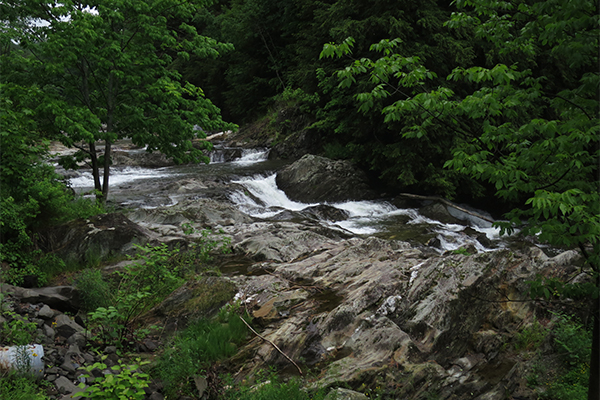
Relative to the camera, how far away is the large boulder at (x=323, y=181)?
57.1 ft

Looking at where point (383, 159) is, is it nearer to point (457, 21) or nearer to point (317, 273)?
point (317, 273)

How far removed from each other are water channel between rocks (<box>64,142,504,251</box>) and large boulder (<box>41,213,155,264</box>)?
15.3ft

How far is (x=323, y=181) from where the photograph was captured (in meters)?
17.6

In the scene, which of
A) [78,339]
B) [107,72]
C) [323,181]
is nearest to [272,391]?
[78,339]

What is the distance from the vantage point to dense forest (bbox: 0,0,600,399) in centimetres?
361

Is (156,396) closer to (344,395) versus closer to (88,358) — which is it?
(88,358)

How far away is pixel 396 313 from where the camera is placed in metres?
5.62

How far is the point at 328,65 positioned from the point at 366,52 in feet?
8.10

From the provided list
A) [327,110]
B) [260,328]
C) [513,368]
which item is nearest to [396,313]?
[513,368]

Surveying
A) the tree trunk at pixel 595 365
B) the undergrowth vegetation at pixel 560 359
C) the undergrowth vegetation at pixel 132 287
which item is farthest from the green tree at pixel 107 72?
the tree trunk at pixel 595 365

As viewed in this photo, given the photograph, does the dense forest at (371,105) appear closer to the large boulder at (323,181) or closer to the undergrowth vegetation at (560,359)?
the undergrowth vegetation at (560,359)

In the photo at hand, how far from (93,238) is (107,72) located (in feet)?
17.0

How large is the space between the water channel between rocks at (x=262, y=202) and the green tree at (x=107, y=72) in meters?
3.15

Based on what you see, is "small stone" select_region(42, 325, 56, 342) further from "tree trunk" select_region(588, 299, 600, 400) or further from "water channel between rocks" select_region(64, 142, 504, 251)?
"water channel between rocks" select_region(64, 142, 504, 251)
